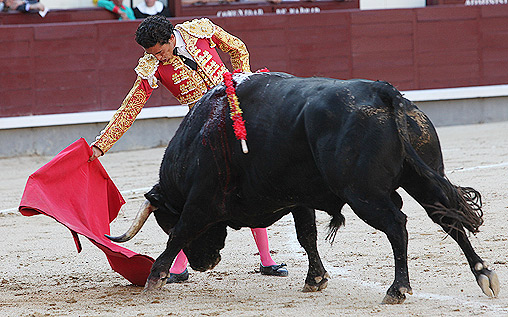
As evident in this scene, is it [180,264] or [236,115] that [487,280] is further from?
[180,264]

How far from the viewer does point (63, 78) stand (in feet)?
27.1

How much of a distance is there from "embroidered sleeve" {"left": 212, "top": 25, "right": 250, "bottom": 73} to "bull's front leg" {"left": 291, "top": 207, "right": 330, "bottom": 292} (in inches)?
29.6

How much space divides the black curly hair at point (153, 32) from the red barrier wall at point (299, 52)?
196 inches

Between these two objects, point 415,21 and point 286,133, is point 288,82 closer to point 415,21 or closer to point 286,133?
point 286,133

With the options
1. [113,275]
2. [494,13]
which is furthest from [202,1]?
[113,275]

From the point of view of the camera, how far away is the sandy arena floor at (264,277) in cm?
303

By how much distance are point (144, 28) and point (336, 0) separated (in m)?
6.34

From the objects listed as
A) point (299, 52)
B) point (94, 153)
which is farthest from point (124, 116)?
point (299, 52)

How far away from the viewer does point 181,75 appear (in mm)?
3656

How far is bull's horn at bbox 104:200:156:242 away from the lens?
3.40m

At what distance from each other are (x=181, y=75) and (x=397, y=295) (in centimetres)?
141

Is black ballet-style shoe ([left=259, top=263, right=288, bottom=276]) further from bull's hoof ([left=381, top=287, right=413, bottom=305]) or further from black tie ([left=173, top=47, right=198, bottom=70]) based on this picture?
black tie ([left=173, top=47, right=198, bottom=70])

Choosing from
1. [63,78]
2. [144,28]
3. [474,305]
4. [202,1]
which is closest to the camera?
[474,305]

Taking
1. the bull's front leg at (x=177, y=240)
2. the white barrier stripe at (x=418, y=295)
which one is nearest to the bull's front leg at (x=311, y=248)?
the white barrier stripe at (x=418, y=295)
